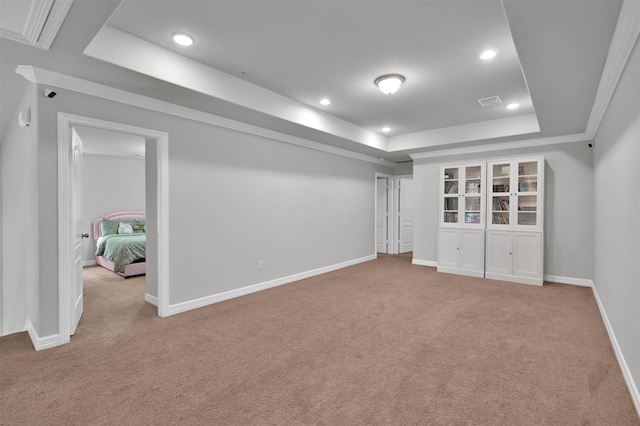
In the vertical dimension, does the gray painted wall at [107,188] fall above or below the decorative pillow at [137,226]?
above

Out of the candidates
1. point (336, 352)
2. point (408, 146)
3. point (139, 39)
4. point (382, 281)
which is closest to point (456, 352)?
point (336, 352)

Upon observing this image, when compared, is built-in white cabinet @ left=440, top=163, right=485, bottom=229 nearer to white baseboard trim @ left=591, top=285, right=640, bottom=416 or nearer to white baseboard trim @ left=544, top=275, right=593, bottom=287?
white baseboard trim @ left=544, top=275, right=593, bottom=287

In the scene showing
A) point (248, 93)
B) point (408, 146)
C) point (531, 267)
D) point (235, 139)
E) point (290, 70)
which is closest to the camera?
point (290, 70)

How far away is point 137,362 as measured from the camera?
8.29ft

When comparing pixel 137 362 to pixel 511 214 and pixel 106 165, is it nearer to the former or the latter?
pixel 511 214

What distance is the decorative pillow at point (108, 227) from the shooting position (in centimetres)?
696

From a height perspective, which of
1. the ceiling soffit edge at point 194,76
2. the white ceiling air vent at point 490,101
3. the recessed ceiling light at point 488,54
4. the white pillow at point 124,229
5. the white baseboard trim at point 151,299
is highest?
the white ceiling air vent at point 490,101

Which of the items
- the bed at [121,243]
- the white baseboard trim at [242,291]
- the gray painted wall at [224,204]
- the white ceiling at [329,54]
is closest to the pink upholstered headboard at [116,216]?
the bed at [121,243]

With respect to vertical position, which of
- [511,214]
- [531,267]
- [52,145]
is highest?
[52,145]

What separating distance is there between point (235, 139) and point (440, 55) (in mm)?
2692

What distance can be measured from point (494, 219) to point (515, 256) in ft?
2.27

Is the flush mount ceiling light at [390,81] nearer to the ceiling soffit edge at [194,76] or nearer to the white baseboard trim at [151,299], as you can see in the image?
the ceiling soffit edge at [194,76]

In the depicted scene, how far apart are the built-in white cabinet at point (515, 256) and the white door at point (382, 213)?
3.01m

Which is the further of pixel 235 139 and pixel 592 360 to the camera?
pixel 235 139
